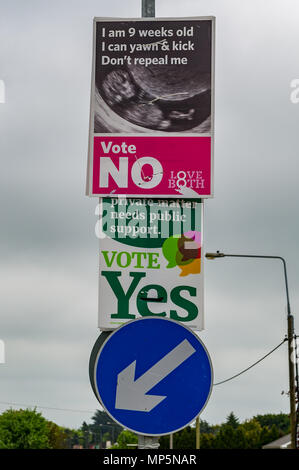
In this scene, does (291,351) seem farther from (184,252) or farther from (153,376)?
(153,376)

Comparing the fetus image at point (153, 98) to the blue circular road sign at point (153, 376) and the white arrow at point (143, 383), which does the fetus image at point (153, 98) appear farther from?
the white arrow at point (143, 383)

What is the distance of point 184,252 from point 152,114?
0.88 meters

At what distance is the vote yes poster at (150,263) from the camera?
477 centimetres

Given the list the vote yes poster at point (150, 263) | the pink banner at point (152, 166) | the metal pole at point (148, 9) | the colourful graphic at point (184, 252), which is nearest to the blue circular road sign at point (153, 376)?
the vote yes poster at point (150, 263)

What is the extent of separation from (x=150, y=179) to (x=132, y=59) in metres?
0.78

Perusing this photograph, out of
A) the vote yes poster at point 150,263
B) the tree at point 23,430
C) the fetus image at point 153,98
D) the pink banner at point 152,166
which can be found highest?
the fetus image at point 153,98

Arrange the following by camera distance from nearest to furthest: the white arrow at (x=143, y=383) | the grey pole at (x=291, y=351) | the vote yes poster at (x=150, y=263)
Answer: the white arrow at (x=143, y=383) < the vote yes poster at (x=150, y=263) < the grey pole at (x=291, y=351)

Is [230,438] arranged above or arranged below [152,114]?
below

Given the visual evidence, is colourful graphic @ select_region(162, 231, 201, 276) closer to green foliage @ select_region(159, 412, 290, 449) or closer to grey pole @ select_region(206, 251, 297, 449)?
grey pole @ select_region(206, 251, 297, 449)

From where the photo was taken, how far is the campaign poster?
5000mm

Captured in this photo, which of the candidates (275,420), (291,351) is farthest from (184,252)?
(275,420)

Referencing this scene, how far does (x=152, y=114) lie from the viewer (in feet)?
16.6

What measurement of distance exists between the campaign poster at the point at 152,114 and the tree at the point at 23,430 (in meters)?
96.8

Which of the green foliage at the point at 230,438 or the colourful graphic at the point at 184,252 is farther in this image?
the green foliage at the point at 230,438
